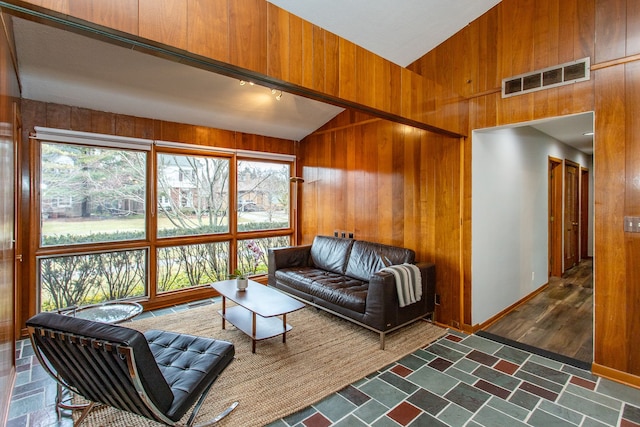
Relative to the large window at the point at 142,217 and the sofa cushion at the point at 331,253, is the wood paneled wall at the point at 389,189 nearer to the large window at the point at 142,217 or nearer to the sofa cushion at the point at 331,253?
the sofa cushion at the point at 331,253

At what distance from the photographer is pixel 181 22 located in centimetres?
134

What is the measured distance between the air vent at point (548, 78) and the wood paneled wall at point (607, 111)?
2.0 inches

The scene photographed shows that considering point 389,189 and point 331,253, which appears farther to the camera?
point 331,253

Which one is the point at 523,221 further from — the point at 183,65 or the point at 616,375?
the point at 183,65

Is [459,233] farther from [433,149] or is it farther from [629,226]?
[629,226]

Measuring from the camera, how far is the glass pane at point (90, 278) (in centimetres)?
351

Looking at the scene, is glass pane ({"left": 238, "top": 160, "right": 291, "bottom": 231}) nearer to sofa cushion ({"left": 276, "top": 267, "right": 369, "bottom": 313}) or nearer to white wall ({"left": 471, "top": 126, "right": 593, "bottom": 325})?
sofa cushion ({"left": 276, "top": 267, "right": 369, "bottom": 313})

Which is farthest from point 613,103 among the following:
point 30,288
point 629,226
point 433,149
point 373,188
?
point 30,288

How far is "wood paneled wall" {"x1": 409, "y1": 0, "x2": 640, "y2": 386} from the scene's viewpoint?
2453 millimetres

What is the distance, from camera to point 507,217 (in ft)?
13.0

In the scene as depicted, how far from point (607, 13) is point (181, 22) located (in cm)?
326

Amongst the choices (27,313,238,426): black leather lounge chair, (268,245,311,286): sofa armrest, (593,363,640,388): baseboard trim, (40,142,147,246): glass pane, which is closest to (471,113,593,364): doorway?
(593,363,640,388): baseboard trim

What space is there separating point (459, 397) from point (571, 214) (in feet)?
19.0

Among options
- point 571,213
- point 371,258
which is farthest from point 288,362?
point 571,213
